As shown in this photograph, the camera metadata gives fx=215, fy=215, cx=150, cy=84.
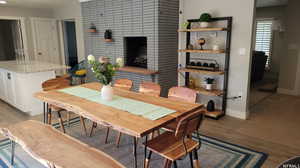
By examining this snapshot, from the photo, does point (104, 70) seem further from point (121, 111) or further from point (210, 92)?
point (210, 92)

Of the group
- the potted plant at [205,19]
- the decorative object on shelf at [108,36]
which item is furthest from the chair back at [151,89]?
the decorative object on shelf at [108,36]

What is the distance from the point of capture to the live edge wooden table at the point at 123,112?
1.67 metres

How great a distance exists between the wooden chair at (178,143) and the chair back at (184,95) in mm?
462

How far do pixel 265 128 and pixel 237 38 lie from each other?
1.50 metres

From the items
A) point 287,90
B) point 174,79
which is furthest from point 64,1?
point 287,90

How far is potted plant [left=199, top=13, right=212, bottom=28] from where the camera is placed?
3.59 m

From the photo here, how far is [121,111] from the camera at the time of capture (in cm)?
200

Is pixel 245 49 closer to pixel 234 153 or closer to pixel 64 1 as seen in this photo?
pixel 234 153

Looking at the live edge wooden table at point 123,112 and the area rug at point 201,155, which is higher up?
the live edge wooden table at point 123,112

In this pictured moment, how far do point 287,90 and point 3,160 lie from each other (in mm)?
5800

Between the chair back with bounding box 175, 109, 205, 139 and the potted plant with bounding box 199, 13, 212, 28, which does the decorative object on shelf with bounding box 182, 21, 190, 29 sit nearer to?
the potted plant with bounding box 199, 13, 212, 28

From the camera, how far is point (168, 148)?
1.89 m

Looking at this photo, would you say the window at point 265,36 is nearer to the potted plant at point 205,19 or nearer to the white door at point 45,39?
the potted plant at point 205,19

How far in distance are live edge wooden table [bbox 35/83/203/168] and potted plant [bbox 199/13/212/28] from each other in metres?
1.85
